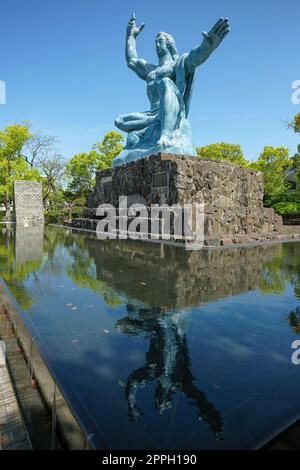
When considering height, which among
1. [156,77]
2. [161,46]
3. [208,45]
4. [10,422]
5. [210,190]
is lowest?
[10,422]

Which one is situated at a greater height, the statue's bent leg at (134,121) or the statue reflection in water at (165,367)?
the statue's bent leg at (134,121)

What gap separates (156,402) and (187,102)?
1315 centimetres

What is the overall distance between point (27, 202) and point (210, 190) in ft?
49.9

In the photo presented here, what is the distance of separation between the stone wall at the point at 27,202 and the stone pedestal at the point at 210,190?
10.6 metres

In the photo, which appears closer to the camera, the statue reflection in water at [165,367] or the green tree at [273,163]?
the statue reflection in water at [165,367]

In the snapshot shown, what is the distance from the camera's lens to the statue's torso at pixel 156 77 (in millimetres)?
12383

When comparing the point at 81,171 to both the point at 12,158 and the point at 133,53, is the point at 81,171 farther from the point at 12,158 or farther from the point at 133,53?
the point at 133,53

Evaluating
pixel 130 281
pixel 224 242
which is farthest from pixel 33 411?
pixel 224 242

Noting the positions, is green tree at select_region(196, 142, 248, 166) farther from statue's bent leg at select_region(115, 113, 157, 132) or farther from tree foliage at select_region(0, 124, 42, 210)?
statue's bent leg at select_region(115, 113, 157, 132)

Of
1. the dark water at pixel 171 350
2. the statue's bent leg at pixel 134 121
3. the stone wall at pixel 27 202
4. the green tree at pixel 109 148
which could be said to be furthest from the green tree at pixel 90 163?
the dark water at pixel 171 350

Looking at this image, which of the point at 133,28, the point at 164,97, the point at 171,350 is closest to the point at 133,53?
the point at 133,28

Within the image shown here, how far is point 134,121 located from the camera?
14047mm

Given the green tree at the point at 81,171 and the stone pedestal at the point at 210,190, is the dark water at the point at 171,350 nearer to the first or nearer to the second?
the stone pedestal at the point at 210,190
